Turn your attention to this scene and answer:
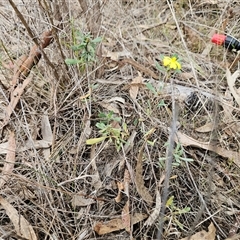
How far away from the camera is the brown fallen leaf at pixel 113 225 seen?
50.8 inches

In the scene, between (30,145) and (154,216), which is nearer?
(154,216)

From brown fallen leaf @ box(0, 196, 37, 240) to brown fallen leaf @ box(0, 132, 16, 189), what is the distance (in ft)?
0.22

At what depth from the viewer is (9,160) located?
55.4 inches

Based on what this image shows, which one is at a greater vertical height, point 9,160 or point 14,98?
point 14,98

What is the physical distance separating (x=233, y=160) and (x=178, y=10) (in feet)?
3.17

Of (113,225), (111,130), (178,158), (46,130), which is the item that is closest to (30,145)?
(46,130)

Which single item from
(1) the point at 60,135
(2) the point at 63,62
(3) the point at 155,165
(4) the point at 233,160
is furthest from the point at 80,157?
(4) the point at 233,160

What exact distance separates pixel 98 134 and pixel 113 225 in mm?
326

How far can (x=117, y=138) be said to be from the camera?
1394 millimetres

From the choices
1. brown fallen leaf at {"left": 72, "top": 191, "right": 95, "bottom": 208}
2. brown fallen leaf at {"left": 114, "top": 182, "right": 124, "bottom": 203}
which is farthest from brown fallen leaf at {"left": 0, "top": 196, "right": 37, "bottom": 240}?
brown fallen leaf at {"left": 114, "top": 182, "right": 124, "bottom": 203}

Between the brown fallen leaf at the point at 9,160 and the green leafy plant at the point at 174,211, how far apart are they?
0.50 metres

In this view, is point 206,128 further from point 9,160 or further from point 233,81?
point 9,160

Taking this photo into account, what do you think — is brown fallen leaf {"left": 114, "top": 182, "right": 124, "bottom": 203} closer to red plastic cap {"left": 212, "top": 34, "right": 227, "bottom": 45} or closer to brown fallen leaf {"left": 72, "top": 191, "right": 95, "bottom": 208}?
brown fallen leaf {"left": 72, "top": 191, "right": 95, "bottom": 208}

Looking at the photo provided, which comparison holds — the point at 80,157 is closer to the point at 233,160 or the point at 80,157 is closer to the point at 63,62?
the point at 63,62
